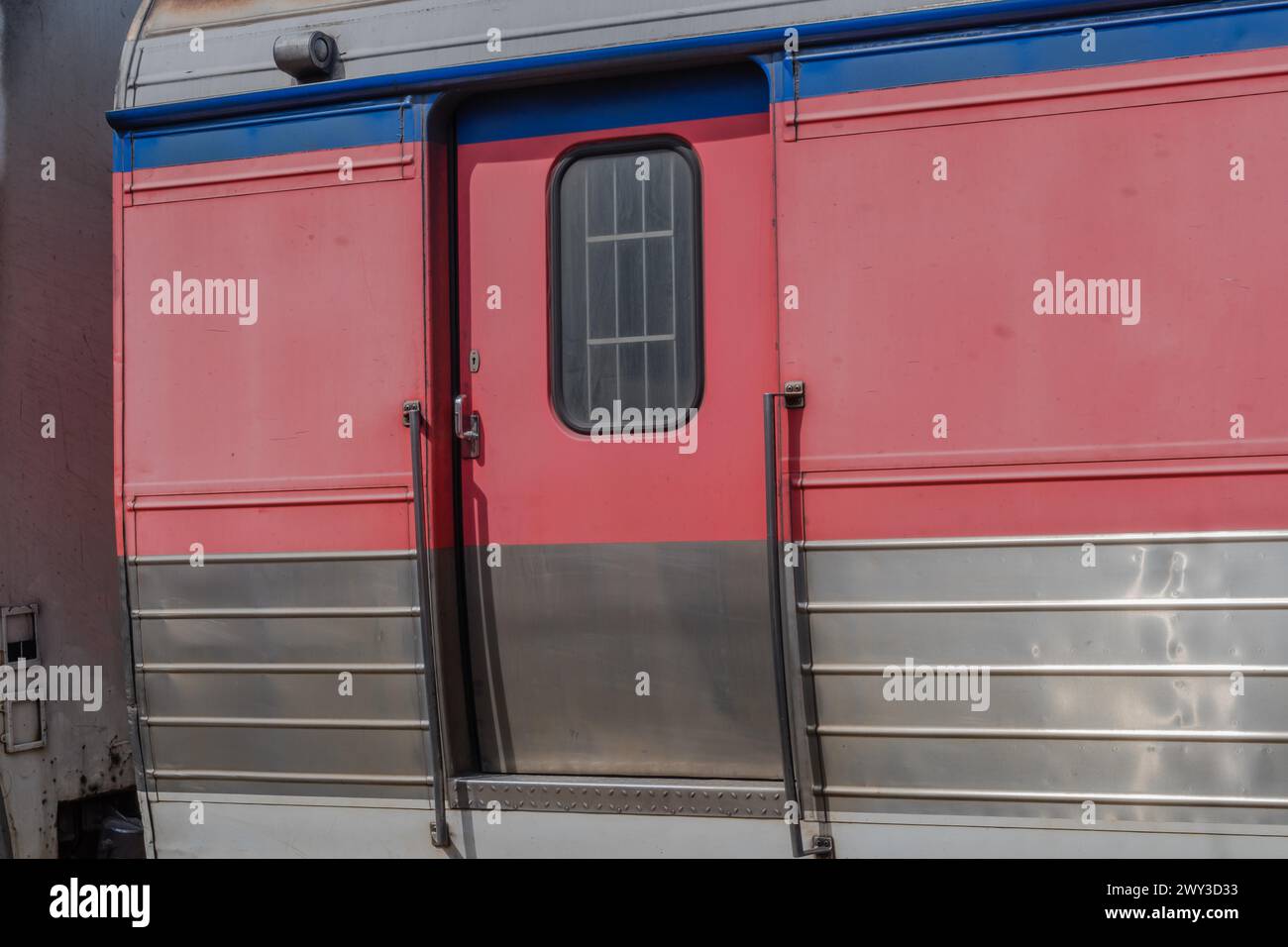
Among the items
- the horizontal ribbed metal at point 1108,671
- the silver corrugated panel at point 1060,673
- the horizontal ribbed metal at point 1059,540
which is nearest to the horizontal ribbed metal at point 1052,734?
the silver corrugated panel at point 1060,673

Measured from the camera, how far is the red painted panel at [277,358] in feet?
12.4

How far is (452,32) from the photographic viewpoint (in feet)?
12.3

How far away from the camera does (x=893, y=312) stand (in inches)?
133

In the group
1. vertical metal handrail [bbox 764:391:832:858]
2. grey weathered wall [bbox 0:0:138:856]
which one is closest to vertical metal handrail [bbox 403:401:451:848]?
vertical metal handrail [bbox 764:391:832:858]

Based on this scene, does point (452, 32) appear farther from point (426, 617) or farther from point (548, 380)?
point (426, 617)

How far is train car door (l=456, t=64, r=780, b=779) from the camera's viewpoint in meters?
3.57

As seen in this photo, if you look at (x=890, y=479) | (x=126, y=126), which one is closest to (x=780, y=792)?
(x=890, y=479)

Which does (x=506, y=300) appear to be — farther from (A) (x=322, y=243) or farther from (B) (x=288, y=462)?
(B) (x=288, y=462)

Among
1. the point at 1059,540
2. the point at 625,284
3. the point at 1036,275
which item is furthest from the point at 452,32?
the point at 1059,540

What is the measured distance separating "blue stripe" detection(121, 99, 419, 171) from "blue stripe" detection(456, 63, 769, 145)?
22 cm

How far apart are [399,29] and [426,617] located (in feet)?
5.91

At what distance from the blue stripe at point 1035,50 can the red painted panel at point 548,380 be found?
27 centimetres

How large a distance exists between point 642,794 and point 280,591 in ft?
4.23

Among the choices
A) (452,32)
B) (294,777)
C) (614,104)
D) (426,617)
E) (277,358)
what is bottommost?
(294,777)
